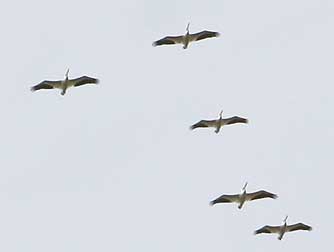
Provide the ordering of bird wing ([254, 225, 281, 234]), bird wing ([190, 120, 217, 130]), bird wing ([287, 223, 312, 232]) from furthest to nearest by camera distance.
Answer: bird wing ([287, 223, 312, 232]), bird wing ([190, 120, 217, 130]), bird wing ([254, 225, 281, 234])

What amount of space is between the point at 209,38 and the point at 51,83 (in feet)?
45.1

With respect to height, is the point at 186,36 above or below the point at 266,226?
above

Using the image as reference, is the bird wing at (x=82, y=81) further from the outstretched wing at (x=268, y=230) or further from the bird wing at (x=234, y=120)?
the outstretched wing at (x=268, y=230)

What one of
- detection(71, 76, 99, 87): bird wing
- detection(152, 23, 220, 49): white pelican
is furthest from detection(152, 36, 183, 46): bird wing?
detection(71, 76, 99, 87): bird wing

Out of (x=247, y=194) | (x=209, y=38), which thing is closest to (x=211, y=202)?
(x=247, y=194)

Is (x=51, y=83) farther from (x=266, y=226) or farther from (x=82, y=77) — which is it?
(x=266, y=226)

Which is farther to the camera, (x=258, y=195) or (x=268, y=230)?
(x=268, y=230)

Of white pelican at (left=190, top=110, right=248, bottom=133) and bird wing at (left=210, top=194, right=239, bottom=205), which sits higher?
white pelican at (left=190, top=110, right=248, bottom=133)

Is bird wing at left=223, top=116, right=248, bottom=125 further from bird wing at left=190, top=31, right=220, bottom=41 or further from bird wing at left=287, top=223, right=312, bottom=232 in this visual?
bird wing at left=287, top=223, right=312, bottom=232

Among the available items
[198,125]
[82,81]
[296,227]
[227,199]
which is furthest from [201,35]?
[296,227]

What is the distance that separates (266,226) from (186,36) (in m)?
18.1

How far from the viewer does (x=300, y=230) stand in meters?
178

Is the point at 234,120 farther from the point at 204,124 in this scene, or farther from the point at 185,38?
the point at 185,38

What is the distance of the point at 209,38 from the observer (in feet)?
569
